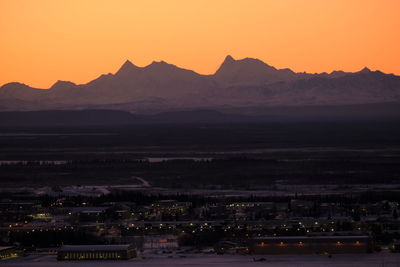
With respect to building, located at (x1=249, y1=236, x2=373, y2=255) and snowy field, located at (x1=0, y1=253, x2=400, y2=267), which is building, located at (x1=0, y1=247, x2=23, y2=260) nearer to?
snowy field, located at (x1=0, y1=253, x2=400, y2=267)

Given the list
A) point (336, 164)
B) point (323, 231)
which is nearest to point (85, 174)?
point (336, 164)

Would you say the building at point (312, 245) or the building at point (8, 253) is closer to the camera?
the building at point (312, 245)

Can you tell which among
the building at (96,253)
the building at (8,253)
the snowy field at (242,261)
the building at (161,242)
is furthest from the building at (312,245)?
the building at (8,253)

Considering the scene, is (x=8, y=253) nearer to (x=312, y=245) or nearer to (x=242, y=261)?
(x=242, y=261)

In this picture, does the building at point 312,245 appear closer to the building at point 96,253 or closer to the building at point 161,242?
the building at point 161,242

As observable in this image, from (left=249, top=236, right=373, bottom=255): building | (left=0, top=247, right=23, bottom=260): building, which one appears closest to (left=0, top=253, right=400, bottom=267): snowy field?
(left=249, top=236, right=373, bottom=255): building

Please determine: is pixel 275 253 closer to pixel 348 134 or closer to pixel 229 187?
pixel 229 187

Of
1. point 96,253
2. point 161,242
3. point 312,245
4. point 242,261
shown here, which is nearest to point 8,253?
point 96,253
